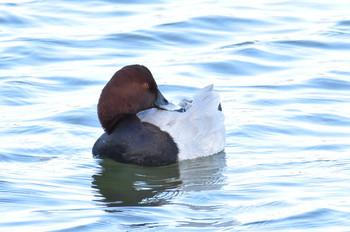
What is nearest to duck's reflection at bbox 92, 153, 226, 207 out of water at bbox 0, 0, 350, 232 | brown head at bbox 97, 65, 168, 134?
water at bbox 0, 0, 350, 232

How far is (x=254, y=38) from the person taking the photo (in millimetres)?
14836

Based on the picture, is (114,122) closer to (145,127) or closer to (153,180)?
(145,127)

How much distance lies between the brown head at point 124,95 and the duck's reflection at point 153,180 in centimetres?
45

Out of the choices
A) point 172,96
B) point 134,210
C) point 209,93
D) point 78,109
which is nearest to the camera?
point 134,210

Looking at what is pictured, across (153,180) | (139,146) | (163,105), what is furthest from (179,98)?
(153,180)

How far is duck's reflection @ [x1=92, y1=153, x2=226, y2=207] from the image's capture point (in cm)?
Answer: 811

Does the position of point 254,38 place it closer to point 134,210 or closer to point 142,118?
point 142,118

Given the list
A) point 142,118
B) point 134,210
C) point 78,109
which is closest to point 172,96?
point 78,109

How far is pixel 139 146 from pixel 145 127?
22 cm

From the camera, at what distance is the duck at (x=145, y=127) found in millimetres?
9266

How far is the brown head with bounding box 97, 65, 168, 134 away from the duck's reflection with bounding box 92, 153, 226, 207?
1.48 ft

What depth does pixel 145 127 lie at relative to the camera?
938cm

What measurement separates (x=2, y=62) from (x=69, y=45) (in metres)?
1.30

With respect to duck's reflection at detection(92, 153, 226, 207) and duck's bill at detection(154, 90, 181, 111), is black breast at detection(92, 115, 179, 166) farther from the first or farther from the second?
duck's bill at detection(154, 90, 181, 111)
